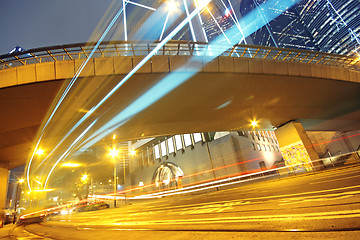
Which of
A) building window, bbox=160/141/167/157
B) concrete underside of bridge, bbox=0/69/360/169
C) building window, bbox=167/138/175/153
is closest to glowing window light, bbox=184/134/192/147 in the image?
building window, bbox=167/138/175/153

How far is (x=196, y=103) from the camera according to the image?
19.5 meters

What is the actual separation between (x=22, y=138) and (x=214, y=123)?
23325 mm

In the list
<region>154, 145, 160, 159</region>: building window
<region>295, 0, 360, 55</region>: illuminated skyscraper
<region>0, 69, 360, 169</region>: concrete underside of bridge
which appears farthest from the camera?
<region>295, 0, 360, 55</region>: illuminated skyscraper

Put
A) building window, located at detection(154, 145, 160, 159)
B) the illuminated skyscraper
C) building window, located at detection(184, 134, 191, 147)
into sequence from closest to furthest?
building window, located at detection(184, 134, 191, 147), building window, located at detection(154, 145, 160, 159), the illuminated skyscraper

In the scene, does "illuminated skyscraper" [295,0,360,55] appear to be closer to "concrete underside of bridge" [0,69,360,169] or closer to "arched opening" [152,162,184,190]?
"concrete underside of bridge" [0,69,360,169]

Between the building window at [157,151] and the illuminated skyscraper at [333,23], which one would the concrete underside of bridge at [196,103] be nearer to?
the building window at [157,151]

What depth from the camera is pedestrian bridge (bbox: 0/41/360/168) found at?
531 inches

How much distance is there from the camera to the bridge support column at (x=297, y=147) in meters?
25.0

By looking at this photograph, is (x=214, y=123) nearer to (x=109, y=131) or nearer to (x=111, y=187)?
(x=109, y=131)

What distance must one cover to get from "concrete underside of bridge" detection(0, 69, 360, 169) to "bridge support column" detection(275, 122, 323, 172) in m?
1.61

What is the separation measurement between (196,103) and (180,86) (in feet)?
12.4

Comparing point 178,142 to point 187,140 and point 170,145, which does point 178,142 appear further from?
point 187,140

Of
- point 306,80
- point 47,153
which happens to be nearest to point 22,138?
point 47,153

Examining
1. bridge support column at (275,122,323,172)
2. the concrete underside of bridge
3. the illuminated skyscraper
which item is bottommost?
bridge support column at (275,122,323,172)
